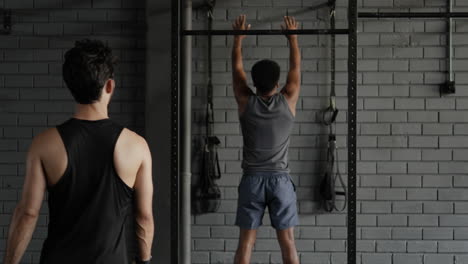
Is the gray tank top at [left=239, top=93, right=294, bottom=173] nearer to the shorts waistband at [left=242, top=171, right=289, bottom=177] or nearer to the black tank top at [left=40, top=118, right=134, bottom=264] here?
the shorts waistband at [left=242, top=171, right=289, bottom=177]

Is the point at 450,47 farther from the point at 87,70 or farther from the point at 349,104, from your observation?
the point at 87,70

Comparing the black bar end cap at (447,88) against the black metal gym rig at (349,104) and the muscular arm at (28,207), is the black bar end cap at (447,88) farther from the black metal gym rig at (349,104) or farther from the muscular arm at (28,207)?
the muscular arm at (28,207)

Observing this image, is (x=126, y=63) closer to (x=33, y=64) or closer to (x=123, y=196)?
(x=33, y=64)

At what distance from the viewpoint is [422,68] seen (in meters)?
5.12

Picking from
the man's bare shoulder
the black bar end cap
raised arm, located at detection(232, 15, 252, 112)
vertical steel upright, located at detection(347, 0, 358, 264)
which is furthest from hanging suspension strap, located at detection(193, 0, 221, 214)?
the man's bare shoulder

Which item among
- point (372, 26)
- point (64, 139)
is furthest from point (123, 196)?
point (372, 26)

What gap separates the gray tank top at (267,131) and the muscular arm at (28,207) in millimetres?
2202

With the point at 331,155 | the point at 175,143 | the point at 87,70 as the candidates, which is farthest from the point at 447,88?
the point at 87,70

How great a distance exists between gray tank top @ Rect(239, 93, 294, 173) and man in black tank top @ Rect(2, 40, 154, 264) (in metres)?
2.00

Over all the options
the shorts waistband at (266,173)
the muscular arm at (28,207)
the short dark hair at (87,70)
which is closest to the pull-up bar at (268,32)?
the shorts waistband at (266,173)

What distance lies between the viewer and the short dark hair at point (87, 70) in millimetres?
2311

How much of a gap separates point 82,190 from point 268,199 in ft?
A: 7.15

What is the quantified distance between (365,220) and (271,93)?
165cm

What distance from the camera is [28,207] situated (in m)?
2.26
